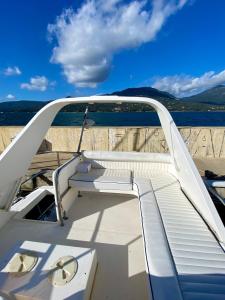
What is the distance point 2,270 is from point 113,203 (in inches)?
102

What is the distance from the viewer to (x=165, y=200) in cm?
321

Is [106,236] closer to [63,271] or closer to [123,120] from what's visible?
[63,271]

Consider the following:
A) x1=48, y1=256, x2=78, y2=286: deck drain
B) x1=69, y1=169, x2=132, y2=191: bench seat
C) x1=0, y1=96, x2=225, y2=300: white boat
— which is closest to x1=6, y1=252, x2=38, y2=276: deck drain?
x1=0, y1=96, x2=225, y2=300: white boat

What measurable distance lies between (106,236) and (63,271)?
1.45 meters

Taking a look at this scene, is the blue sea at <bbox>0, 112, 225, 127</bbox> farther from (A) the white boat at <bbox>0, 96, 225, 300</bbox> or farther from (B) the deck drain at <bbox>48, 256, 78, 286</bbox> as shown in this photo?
(B) the deck drain at <bbox>48, 256, 78, 286</bbox>

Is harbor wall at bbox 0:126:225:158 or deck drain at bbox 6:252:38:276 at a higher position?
harbor wall at bbox 0:126:225:158

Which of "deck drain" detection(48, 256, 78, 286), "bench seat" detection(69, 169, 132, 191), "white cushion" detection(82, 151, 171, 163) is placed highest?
"white cushion" detection(82, 151, 171, 163)

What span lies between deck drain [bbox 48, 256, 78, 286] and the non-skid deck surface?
66 cm

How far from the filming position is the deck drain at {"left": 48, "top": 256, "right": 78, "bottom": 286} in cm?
157

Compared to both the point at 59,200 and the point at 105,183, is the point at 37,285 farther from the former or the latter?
the point at 105,183

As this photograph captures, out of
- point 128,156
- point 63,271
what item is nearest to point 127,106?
point 128,156

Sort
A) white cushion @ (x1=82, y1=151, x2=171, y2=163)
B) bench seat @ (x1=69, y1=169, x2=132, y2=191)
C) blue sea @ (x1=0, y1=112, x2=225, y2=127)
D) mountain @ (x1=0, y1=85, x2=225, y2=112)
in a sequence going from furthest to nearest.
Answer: blue sea @ (x1=0, y1=112, x2=225, y2=127) → mountain @ (x1=0, y1=85, x2=225, y2=112) → white cushion @ (x1=82, y1=151, x2=171, y2=163) → bench seat @ (x1=69, y1=169, x2=132, y2=191)

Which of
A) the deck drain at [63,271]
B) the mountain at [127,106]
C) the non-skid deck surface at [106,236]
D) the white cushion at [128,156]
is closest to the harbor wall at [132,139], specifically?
the mountain at [127,106]

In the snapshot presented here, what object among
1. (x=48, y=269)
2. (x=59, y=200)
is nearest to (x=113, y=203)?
(x=59, y=200)
